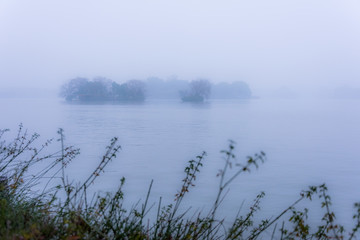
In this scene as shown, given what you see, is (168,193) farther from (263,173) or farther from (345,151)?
(345,151)

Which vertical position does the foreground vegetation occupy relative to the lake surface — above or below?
above

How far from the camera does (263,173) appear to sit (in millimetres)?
12930

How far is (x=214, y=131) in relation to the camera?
25906 mm

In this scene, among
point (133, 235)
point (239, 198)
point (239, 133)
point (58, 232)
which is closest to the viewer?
point (58, 232)

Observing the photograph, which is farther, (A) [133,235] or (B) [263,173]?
(B) [263,173]

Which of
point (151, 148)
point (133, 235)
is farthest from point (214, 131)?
point (133, 235)

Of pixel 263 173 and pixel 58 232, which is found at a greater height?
pixel 58 232

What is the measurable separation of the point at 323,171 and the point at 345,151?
5.09 m

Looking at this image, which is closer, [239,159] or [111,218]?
[111,218]

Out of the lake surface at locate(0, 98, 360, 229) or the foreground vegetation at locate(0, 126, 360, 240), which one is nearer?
the foreground vegetation at locate(0, 126, 360, 240)

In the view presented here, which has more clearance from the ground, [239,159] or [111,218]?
[111,218]

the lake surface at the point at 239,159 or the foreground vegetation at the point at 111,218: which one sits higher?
the foreground vegetation at the point at 111,218

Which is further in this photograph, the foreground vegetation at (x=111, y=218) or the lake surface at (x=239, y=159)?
the lake surface at (x=239, y=159)

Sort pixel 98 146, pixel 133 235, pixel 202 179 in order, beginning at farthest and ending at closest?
1. pixel 98 146
2. pixel 202 179
3. pixel 133 235
